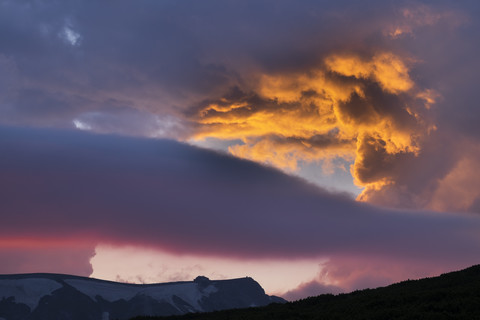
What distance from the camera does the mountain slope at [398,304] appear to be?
127 feet

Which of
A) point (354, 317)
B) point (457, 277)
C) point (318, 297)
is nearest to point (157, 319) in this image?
point (318, 297)

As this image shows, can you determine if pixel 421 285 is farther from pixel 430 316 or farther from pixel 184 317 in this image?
pixel 184 317

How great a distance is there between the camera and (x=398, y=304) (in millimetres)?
43688

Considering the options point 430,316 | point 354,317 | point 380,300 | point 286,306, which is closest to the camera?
point 430,316

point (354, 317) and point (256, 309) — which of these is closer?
point (354, 317)

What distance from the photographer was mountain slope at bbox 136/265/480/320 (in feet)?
127

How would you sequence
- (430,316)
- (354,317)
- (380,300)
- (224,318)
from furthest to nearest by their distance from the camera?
(224,318) < (380,300) < (354,317) < (430,316)

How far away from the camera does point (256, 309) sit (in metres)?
54.5

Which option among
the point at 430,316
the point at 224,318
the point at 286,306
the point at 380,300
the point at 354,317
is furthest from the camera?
the point at 286,306

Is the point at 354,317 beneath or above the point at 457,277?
beneath

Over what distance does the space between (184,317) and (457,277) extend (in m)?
28.6

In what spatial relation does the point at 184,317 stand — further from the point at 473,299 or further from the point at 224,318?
the point at 473,299

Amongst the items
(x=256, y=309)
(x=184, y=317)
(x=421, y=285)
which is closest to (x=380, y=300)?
(x=421, y=285)

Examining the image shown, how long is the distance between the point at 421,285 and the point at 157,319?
2809 cm
